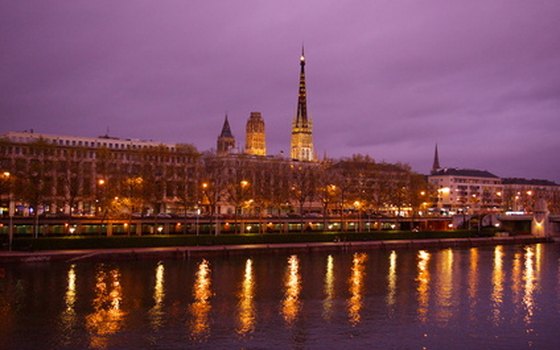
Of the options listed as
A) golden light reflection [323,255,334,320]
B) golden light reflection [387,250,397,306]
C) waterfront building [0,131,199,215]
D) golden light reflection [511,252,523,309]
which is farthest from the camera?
waterfront building [0,131,199,215]

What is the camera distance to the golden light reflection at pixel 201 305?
37062 mm

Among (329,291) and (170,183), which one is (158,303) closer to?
(329,291)

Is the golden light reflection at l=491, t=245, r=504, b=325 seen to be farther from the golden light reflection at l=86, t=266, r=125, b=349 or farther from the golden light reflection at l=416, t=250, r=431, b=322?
the golden light reflection at l=86, t=266, r=125, b=349

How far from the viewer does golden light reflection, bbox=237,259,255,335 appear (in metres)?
38.0

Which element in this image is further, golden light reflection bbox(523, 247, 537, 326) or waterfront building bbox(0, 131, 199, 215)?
waterfront building bbox(0, 131, 199, 215)

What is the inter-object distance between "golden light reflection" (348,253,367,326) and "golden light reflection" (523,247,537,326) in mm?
10922

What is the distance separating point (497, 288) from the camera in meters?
54.9

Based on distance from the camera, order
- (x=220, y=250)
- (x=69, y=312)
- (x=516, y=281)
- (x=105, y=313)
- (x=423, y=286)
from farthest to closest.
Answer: (x=220, y=250), (x=516, y=281), (x=423, y=286), (x=69, y=312), (x=105, y=313)

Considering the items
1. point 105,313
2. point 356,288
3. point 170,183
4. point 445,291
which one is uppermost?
point 170,183

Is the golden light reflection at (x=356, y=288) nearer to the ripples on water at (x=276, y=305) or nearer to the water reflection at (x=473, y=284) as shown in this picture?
the ripples on water at (x=276, y=305)

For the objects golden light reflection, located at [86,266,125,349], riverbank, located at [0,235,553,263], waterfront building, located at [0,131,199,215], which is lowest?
golden light reflection, located at [86,266,125,349]

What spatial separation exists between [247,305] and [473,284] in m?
23.4

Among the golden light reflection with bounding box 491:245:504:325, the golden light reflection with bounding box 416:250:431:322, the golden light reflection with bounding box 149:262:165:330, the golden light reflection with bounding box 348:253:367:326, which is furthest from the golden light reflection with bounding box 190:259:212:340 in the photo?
the golden light reflection with bounding box 491:245:504:325

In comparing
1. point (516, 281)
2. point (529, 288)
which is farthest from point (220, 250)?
point (529, 288)
